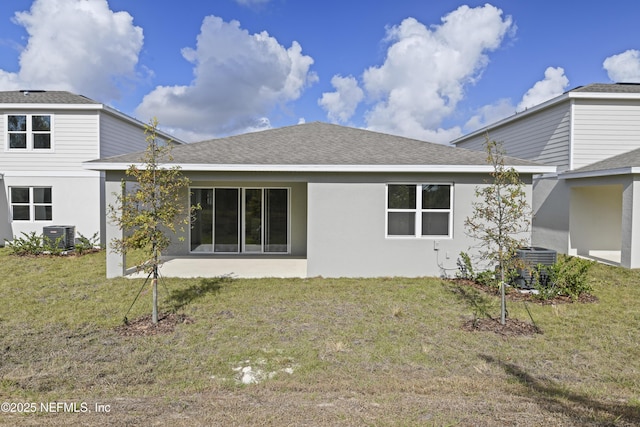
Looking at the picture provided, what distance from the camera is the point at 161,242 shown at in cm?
603

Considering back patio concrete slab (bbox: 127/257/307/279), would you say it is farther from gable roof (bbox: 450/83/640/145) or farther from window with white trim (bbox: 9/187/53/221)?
gable roof (bbox: 450/83/640/145)

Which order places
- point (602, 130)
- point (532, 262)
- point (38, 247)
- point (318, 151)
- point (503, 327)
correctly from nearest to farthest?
point (503, 327)
point (532, 262)
point (318, 151)
point (38, 247)
point (602, 130)

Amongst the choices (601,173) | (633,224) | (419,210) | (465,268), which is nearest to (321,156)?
(419,210)

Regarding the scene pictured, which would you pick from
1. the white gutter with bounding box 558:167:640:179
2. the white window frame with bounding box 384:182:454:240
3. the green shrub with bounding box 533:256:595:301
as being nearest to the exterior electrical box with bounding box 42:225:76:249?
the white window frame with bounding box 384:182:454:240

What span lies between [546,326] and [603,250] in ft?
30.5

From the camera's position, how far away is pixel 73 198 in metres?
14.1

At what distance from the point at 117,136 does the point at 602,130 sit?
1877 centimetres

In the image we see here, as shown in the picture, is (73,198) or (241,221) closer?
(241,221)

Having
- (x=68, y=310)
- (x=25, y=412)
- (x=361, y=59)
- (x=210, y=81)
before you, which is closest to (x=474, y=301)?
(x=25, y=412)

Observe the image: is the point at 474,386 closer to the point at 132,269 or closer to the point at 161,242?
the point at 161,242

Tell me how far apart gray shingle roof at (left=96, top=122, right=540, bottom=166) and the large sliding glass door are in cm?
179

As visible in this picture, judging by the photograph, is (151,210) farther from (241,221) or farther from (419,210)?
(419,210)

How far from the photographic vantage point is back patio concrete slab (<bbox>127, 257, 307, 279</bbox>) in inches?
369

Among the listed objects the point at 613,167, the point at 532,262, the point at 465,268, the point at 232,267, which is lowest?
the point at 232,267
